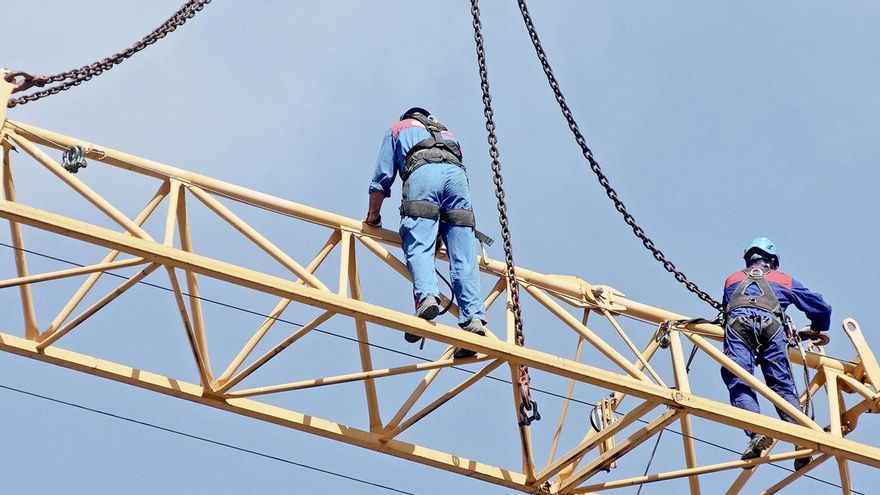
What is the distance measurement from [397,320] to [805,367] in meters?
4.46

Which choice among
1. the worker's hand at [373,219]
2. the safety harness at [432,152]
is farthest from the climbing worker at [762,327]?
the worker's hand at [373,219]

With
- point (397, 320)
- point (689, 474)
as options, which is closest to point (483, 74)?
point (397, 320)

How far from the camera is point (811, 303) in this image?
19.0 metres

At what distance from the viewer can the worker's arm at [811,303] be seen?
19.0 meters

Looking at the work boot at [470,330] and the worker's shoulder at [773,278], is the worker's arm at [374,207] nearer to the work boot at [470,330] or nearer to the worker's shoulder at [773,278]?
the work boot at [470,330]

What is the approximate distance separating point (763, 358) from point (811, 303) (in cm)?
82

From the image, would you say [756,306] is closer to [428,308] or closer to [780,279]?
[780,279]

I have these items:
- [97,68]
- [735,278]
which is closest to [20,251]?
[97,68]

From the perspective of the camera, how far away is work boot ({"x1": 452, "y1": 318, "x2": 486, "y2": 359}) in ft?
56.3

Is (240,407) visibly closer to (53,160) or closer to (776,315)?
(53,160)

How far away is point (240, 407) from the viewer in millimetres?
17469

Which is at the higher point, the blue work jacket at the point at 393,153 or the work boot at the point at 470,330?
the blue work jacket at the point at 393,153

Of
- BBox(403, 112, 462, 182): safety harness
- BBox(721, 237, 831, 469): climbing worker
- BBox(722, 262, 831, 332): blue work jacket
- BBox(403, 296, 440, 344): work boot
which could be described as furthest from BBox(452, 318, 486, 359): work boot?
BBox(722, 262, 831, 332): blue work jacket

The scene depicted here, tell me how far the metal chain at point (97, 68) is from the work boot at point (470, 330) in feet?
13.3
